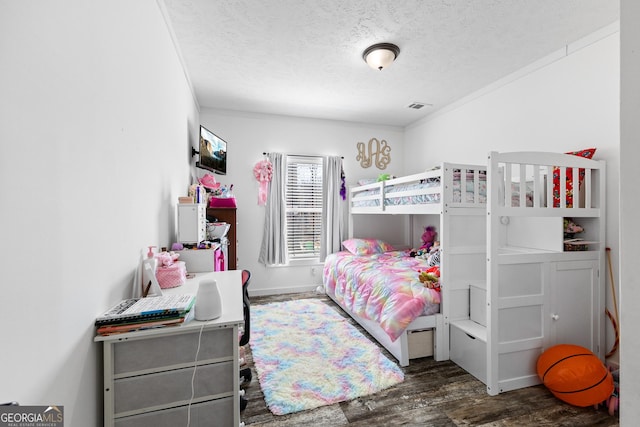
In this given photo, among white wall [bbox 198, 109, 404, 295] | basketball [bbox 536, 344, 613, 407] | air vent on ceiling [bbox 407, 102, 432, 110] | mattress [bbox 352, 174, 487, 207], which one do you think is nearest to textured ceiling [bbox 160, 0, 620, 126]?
air vent on ceiling [bbox 407, 102, 432, 110]

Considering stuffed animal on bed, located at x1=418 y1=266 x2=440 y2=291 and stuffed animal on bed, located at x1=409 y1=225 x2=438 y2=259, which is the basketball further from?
stuffed animal on bed, located at x1=409 y1=225 x2=438 y2=259

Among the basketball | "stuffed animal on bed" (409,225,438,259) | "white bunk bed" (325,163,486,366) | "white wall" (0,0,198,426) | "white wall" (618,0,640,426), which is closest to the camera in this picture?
"white wall" (618,0,640,426)

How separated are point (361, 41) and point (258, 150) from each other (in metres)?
2.24

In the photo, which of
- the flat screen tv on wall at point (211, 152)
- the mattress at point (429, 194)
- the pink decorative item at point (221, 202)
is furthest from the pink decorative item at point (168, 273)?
the mattress at point (429, 194)

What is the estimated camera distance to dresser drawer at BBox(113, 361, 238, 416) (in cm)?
112

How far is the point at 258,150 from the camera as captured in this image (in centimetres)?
421

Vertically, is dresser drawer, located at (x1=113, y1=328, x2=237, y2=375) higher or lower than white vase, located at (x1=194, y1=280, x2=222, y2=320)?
lower

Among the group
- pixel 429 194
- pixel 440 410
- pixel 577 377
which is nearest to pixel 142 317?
Answer: pixel 440 410

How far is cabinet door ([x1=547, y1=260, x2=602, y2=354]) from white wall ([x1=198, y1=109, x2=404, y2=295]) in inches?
117

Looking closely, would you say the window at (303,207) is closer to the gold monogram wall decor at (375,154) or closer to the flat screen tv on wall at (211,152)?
the gold monogram wall decor at (375,154)

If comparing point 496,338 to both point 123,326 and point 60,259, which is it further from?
point 60,259

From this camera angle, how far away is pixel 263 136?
4238mm

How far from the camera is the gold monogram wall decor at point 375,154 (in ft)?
15.5

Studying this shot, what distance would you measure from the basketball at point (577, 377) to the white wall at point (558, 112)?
0.61m
